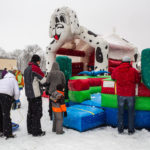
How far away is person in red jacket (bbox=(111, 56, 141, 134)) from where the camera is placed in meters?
3.31

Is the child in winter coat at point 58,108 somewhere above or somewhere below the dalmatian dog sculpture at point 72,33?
below

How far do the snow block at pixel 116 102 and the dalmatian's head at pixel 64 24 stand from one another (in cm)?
425

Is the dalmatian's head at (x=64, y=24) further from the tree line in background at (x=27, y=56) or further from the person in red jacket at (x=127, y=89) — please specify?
the tree line in background at (x=27, y=56)

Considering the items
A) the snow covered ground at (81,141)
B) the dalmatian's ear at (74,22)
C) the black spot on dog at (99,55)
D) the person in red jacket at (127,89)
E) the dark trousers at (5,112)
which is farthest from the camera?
the dalmatian's ear at (74,22)

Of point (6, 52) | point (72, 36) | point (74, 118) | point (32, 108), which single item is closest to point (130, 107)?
point (74, 118)

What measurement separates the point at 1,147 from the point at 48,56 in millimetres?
6255

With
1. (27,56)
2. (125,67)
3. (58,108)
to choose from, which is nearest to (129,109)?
(125,67)

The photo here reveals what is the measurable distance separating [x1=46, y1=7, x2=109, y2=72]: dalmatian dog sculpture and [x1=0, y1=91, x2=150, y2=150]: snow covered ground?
3.94m

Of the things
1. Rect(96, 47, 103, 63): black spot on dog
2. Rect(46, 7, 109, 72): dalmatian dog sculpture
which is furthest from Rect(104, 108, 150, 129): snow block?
Rect(96, 47, 103, 63): black spot on dog

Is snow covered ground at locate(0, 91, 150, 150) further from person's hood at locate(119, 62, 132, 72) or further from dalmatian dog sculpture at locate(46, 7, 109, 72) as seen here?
dalmatian dog sculpture at locate(46, 7, 109, 72)

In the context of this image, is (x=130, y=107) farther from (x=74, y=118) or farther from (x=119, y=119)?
(x=74, y=118)

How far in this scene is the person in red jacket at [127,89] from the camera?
3.31 meters

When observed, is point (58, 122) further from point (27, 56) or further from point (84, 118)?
point (27, 56)

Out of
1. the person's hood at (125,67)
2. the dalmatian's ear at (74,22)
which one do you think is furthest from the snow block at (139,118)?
the dalmatian's ear at (74,22)
